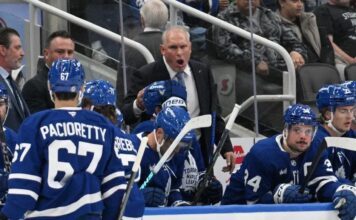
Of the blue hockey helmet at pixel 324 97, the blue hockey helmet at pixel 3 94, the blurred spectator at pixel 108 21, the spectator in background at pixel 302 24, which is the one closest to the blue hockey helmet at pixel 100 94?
the blue hockey helmet at pixel 3 94

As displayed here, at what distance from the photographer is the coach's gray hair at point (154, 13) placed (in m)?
7.27

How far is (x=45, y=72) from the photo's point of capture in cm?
669

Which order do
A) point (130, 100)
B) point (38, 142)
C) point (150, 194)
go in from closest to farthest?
point (38, 142) → point (150, 194) → point (130, 100)

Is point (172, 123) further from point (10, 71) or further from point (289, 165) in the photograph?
point (10, 71)

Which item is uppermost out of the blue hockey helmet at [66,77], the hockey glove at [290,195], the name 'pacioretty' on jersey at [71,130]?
the blue hockey helmet at [66,77]

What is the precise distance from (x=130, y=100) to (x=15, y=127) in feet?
2.43

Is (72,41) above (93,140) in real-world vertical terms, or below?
above

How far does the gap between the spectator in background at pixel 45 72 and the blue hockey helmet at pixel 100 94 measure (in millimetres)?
627

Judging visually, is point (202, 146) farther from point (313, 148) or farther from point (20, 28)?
point (20, 28)

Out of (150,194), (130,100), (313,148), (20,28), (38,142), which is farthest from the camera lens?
(20,28)

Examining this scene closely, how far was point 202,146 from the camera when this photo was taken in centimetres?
686

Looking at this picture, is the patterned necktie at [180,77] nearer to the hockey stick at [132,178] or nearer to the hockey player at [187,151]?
the hockey player at [187,151]

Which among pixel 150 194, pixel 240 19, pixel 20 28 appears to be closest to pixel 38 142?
pixel 150 194

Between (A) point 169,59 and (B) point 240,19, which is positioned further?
(B) point 240,19
